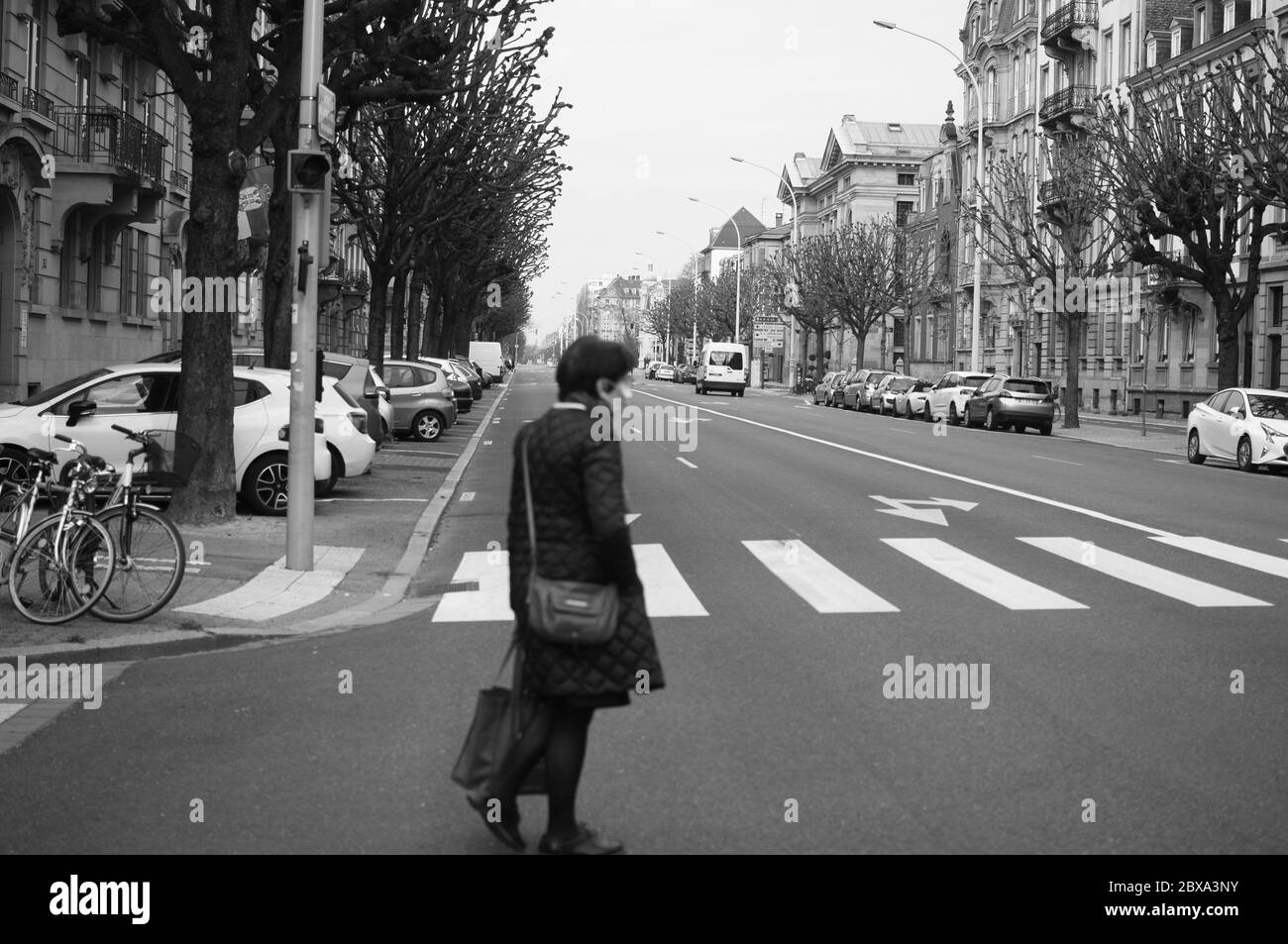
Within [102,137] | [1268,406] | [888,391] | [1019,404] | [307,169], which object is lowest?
[1268,406]

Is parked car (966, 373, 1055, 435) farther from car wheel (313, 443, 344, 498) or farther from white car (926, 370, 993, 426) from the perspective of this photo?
car wheel (313, 443, 344, 498)

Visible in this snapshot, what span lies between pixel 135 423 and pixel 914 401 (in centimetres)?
3799

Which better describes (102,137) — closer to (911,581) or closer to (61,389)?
(61,389)

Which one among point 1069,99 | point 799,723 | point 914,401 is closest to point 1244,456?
point 799,723

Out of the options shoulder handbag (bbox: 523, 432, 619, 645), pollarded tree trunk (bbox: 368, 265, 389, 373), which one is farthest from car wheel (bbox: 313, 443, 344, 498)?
pollarded tree trunk (bbox: 368, 265, 389, 373)

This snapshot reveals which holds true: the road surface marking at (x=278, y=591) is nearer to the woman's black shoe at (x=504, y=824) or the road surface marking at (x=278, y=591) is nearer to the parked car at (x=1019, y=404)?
the woman's black shoe at (x=504, y=824)

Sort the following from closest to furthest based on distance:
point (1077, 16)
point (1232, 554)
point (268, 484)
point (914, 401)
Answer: point (1232, 554) → point (268, 484) → point (914, 401) → point (1077, 16)

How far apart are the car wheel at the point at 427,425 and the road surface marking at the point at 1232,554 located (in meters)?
17.5

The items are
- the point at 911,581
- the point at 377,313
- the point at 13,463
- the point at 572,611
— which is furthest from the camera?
the point at 377,313

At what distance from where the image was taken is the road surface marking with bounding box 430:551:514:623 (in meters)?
10.4

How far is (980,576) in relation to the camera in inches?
475
